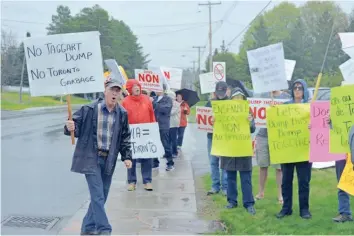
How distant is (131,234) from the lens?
5.82 meters

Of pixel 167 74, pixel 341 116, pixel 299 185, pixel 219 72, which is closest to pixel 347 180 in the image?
pixel 299 185

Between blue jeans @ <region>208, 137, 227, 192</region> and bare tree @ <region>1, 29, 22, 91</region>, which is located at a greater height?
bare tree @ <region>1, 29, 22, 91</region>

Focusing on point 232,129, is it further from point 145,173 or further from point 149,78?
point 149,78

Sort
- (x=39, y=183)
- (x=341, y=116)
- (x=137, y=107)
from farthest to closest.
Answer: (x=39, y=183) < (x=137, y=107) < (x=341, y=116)

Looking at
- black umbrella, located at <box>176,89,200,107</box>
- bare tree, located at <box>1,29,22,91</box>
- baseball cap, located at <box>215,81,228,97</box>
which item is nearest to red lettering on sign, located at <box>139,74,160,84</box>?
black umbrella, located at <box>176,89,200,107</box>

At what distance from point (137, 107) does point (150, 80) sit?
10.2 ft

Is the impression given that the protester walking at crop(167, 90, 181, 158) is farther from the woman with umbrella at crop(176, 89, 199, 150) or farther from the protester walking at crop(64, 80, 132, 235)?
the protester walking at crop(64, 80, 132, 235)

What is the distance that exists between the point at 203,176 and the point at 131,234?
4.41m

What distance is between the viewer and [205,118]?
26.1 ft

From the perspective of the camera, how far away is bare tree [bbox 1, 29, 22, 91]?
62.5 meters

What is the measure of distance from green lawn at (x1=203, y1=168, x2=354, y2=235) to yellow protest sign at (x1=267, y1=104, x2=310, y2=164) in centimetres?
75

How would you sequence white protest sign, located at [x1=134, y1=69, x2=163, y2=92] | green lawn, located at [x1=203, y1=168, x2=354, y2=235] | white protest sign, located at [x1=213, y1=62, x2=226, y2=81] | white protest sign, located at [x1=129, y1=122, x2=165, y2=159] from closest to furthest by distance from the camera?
green lawn, located at [x1=203, y1=168, x2=354, y2=235]
white protest sign, located at [x1=129, y1=122, x2=165, y2=159]
white protest sign, located at [x1=134, y1=69, x2=163, y2=92]
white protest sign, located at [x1=213, y1=62, x2=226, y2=81]

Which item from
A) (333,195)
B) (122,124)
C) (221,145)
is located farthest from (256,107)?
(122,124)

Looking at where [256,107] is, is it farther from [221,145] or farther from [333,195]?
[333,195]
